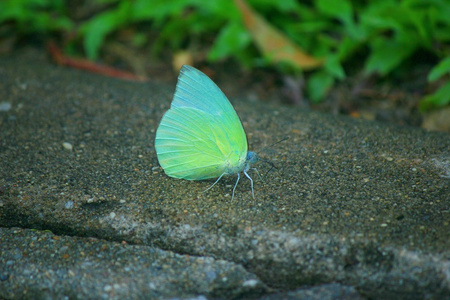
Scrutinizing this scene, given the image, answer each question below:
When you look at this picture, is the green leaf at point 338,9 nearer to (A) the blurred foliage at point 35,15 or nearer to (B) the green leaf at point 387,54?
(B) the green leaf at point 387,54

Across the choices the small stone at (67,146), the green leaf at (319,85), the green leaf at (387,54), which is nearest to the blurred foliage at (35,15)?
the small stone at (67,146)

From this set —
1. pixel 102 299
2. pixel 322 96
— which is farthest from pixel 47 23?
pixel 102 299

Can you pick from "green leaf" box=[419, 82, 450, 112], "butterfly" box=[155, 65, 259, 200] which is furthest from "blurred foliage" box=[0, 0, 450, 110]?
"butterfly" box=[155, 65, 259, 200]

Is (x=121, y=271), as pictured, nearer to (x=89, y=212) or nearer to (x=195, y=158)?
(x=89, y=212)

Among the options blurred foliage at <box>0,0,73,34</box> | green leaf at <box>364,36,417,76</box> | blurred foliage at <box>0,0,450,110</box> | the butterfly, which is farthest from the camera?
blurred foliage at <box>0,0,73,34</box>

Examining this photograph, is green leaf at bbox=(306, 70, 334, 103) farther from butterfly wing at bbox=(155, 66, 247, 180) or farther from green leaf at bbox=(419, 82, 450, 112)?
butterfly wing at bbox=(155, 66, 247, 180)

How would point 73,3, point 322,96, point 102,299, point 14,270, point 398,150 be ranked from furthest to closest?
1. point 73,3
2. point 322,96
3. point 398,150
4. point 14,270
5. point 102,299
